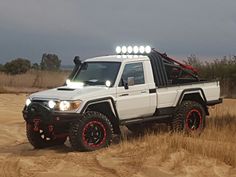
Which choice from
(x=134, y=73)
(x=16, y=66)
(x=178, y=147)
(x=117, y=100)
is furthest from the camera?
(x=16, y=66)

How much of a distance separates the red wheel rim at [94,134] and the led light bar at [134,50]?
2.41 meters

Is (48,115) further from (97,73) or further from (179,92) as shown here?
(179,92)

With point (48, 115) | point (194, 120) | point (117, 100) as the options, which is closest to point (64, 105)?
point (48, 115)

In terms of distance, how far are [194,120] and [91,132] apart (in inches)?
117

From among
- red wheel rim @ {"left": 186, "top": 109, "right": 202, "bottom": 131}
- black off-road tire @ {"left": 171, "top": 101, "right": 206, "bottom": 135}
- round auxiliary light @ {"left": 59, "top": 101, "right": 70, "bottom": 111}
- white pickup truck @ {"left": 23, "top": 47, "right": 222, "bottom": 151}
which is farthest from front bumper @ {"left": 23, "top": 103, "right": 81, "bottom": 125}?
red wheel rim @ {"left": 186, "top": 109, "right": 202, "bottom": 131}

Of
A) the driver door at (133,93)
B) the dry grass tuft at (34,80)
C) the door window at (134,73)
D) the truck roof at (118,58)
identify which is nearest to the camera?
the driver door at (133,93)

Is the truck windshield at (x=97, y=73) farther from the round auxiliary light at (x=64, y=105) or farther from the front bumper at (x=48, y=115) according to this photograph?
the front bumper at (x=48, y=115)

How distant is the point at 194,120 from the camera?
12.0m

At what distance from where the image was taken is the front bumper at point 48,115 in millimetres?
9766

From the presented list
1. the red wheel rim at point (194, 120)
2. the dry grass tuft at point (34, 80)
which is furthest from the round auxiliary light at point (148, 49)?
the dry grass tuft at point (34, 80)

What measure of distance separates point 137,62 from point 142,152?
106 inches

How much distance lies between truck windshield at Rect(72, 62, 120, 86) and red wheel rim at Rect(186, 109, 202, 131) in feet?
6.86

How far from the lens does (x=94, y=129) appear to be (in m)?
10.1

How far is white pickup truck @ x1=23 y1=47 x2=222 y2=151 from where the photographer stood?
9.93 meters
